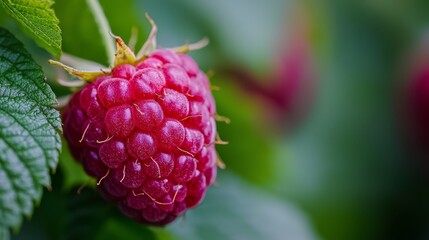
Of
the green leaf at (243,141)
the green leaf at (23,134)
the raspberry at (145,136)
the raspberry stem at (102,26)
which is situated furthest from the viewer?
the green leaf at (243,141)

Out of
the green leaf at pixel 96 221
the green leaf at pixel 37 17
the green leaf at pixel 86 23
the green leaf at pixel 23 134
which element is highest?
the green leaf at pixel 37 17

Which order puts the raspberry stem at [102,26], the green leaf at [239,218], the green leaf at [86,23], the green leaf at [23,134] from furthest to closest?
the green leaf at [239,218] < the green leaf at [86,23] < the raspberry stem at [102,26] < the green leaf at [23,134]

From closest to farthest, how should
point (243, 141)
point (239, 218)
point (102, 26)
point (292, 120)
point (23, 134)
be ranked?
point (23, 134) → point (102, 26) → point (239, 218) → point (243, 141) → point (292, 120)

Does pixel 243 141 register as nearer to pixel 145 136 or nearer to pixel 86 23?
pixel 86 23

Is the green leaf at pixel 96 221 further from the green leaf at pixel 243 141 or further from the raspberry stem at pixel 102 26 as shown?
the green leaf at pixel 243 141

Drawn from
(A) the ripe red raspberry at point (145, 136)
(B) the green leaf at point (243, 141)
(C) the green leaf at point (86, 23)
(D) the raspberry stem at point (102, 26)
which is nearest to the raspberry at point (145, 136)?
(A) the ripe red raspberry at point (145, 136)

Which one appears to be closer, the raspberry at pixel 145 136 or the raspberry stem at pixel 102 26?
the raspberry at pixel 145 136

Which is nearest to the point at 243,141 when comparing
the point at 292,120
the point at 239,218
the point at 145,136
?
the point at 239,218

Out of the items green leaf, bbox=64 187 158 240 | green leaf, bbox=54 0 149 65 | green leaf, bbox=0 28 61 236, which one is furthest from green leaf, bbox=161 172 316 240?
green leaf, bbox=0 28 61 236
